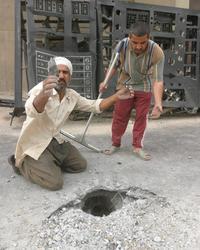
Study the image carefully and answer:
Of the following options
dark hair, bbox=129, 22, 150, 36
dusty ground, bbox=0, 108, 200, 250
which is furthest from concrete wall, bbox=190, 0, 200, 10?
dark hair, bbox=129, 22, 150, 36

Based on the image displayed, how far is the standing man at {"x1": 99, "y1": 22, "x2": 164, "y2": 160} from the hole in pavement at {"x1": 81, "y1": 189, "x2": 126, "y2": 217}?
0.86m

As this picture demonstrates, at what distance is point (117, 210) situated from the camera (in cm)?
381

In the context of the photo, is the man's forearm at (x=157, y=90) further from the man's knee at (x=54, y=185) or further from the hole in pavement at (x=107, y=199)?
the man's knee at (x=54, y=185)

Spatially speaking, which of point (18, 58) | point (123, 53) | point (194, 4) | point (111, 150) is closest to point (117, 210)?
point (111, 150)

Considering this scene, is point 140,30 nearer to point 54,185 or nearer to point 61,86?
point 61,86

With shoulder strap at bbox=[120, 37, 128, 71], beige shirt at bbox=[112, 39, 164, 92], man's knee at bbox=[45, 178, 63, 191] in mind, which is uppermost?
shoulder strap at bbox=[120, 37, 128, 71]

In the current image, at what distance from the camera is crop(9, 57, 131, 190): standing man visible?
404 centimetres

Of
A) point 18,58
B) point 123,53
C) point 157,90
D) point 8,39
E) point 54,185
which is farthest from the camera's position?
point 8,39

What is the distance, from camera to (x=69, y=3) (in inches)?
234

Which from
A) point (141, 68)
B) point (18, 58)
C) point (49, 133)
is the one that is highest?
point (18, 58)

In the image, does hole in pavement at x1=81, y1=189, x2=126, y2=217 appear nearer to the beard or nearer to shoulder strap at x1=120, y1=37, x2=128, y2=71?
the beard

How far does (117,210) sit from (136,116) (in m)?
1.47

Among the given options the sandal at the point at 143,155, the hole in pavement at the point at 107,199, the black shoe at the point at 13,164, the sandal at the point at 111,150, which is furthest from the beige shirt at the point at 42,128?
Result: the sandal at the point at 143,155

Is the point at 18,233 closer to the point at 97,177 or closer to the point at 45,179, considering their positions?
the point at 45,179
